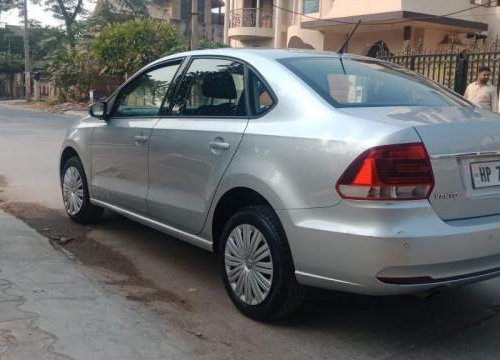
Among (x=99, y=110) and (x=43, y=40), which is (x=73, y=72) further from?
(x=99, y=110)

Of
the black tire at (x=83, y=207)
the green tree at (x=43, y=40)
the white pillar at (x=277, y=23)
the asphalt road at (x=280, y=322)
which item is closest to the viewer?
the asphalt road at (x=280, y=322)

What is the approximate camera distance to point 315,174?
336 centimetres

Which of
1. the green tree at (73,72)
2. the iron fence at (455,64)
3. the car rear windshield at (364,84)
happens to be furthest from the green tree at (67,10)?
the car rear windshield at (364,84)

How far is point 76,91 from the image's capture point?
109 feet

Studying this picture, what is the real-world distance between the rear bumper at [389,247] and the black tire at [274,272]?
4.9 inches

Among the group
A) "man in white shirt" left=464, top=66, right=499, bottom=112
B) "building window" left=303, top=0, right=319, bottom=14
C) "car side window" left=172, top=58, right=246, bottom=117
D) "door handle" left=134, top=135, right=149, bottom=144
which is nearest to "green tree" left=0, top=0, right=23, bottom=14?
"building window" left=303, top=0, right=319, bottom=14

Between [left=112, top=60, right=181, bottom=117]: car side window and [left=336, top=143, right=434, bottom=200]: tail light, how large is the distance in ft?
6.98

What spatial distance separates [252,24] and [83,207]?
25.2 meters

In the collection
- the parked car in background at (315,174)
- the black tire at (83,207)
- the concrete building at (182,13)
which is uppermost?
the concrete building at (182,13)

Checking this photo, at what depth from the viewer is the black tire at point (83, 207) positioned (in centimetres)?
588

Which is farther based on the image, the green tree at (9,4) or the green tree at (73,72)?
the green tree at (9,4)

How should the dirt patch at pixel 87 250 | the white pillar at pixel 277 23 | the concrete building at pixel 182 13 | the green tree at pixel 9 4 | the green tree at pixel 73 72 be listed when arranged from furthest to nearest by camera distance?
the green tree at pixel 9 4, the concrete building at pixel 182 13, the green tree at pixel 73 72, the white pillar at pixel 277 23, the dirt patch at pixel 87 250

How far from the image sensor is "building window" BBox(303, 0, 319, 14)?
81.7 ft

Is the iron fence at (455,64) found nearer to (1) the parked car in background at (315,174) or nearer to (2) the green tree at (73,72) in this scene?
(1) the parked car in background at (315,174)
